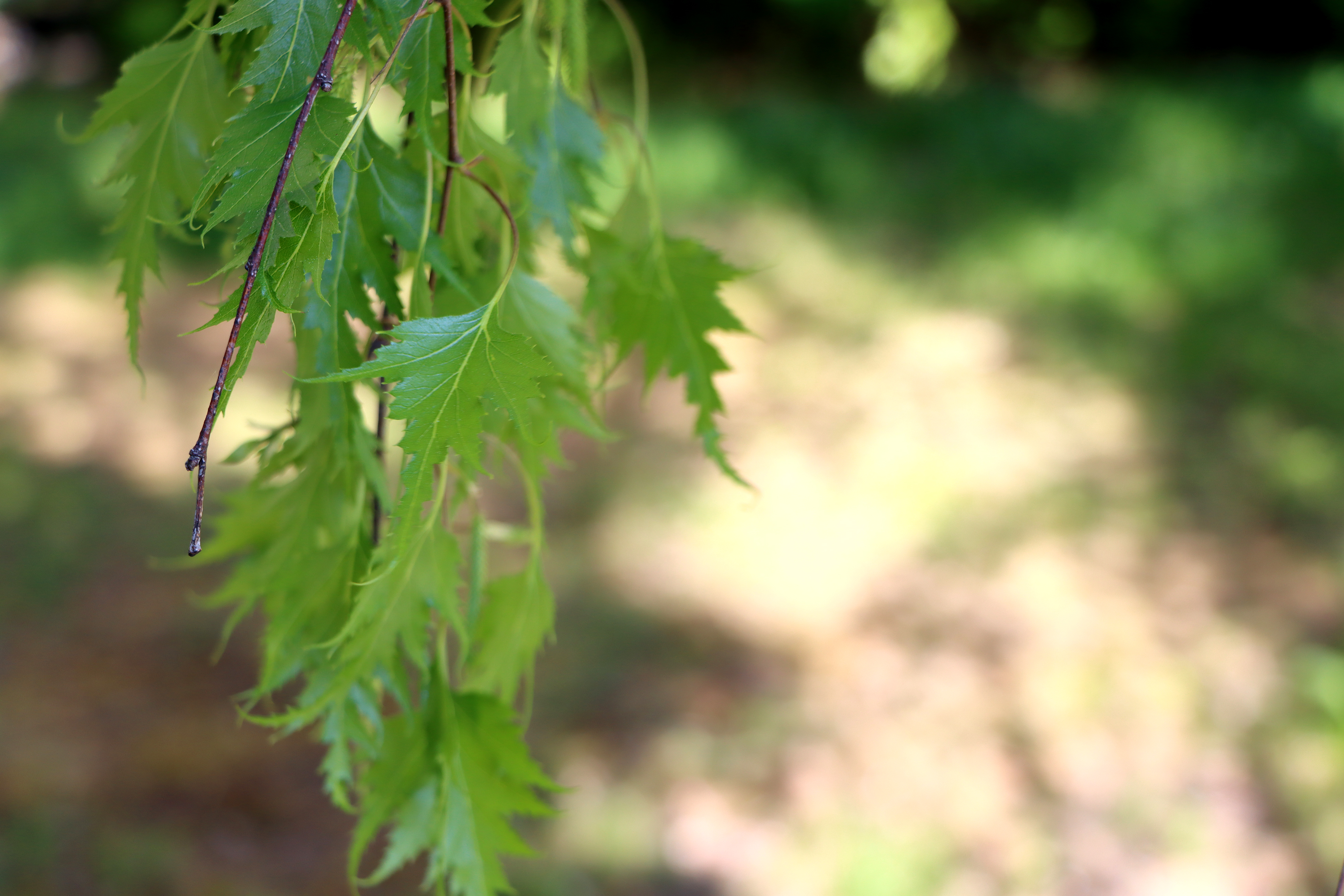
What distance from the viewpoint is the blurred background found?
77.2 inches

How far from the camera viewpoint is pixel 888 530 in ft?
8.85

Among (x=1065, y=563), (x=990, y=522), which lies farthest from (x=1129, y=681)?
(x=990, y=522)

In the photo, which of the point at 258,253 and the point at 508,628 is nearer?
the point at 258,253

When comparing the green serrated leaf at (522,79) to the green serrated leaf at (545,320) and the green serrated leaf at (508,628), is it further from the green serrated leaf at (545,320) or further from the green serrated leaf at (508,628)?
the green serrated leaf at (508,628)

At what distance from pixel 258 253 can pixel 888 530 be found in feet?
7.95

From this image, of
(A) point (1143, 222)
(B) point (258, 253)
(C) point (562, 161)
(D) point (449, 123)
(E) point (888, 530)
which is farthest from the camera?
(A) point (1143, 222)

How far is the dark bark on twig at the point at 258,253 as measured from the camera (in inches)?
14.8

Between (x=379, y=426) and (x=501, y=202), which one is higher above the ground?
(x=501, y=202)

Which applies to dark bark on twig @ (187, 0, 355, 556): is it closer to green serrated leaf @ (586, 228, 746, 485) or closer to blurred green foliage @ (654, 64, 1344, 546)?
green serrated leaf @ (586, 228, 746, 485)

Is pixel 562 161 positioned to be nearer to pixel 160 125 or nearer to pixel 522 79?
pixel 522 79

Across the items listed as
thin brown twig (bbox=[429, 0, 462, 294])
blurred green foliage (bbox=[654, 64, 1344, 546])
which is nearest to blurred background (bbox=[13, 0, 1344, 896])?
blurred green foliage (bbox=[654, 64, 1344, 546])

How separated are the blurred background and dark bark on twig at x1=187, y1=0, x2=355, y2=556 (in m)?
0.68

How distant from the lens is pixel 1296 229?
346 cm

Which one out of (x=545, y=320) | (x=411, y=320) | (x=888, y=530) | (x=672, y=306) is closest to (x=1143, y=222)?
(x=888, y=530)
